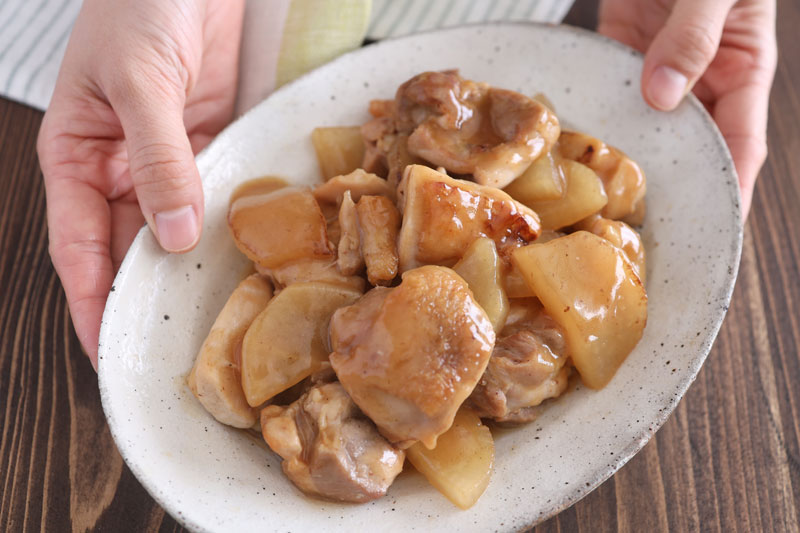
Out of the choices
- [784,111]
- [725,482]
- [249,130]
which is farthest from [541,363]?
[784,111]

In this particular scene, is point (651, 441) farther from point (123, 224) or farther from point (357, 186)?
point (123, 224)

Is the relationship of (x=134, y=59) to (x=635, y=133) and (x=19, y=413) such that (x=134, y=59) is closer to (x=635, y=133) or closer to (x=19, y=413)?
(x=19, y=413)

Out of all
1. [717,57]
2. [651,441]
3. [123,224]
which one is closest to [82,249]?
[123,224]

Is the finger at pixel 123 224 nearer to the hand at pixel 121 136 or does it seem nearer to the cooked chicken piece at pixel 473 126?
the hand at pixel 121 136

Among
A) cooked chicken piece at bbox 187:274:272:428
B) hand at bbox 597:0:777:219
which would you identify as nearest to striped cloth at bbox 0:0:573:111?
hand at bbox 597:0:777:219

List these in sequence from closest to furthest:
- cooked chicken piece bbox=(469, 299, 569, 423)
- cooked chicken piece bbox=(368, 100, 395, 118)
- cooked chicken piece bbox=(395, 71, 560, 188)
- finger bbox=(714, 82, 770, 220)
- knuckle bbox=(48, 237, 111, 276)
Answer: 1. cooked chicken piece bbox=(469, 299, 569, 423)
2. cooked chicken piece bbox=(395, 71, 560, 188)
3. knuckle bbox=(48, 237, 111, 276)
4. cooked chicken piece bbox=(368, 100, 395, 118)
5. finger bbox=(714, 82, 770, 220)

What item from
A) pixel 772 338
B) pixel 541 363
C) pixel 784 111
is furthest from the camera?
pixel 784 111

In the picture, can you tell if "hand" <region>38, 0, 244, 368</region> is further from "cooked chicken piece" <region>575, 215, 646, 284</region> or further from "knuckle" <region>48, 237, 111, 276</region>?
"cooked chicken piece" <region>575, 215, 646, 284</region>

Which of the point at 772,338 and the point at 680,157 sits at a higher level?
the point at 680,157
